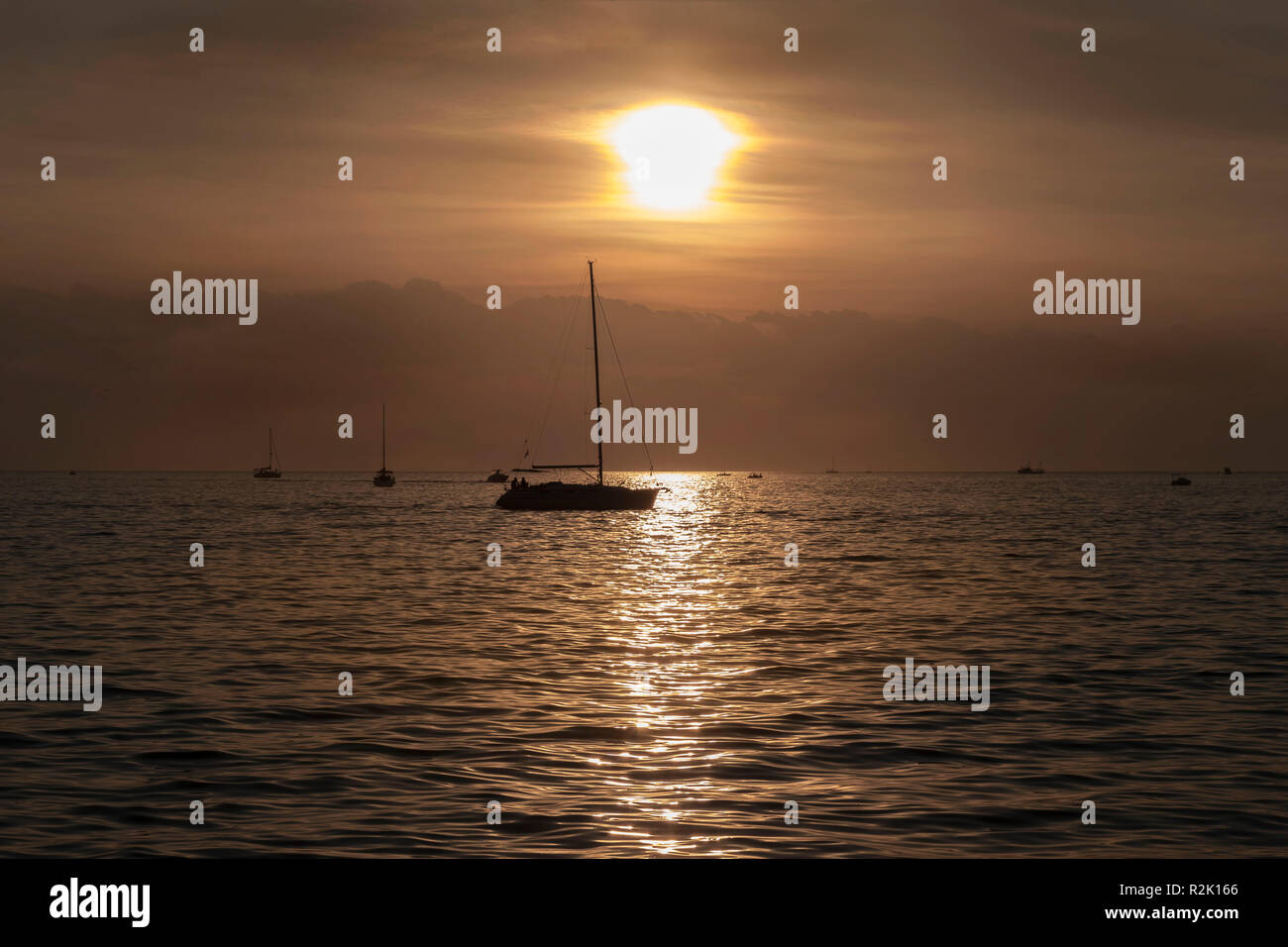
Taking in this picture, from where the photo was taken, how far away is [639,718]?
21406mm

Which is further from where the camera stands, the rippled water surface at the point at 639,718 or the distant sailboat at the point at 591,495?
the distant sailboat at the point at 591,495

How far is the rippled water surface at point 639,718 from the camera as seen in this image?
1450cm

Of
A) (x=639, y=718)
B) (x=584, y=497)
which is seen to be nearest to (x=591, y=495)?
(x=584, y=497)

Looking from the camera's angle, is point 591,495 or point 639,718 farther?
point 591,495

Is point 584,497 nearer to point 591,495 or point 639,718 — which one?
point 591,495

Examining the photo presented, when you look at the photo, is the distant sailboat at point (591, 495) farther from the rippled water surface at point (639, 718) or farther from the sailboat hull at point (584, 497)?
the rippled water surface at point (639, 718)

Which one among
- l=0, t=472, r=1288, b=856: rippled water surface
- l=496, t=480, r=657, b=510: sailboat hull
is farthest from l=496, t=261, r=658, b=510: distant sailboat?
l=0, t=472, r=1288, b=856: rippled water surface

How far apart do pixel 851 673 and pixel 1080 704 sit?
5237mm

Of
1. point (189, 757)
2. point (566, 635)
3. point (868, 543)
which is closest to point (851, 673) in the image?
point (566, 635)

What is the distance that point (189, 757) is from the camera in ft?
59.7

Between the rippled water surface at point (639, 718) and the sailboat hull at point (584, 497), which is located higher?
the sailboat hull at point (584, 497)

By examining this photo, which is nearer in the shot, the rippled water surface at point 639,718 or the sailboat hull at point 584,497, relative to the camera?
the rippled water surface at point 639,718

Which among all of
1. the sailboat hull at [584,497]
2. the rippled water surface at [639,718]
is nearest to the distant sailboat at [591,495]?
the sailboat hull at [584,497]
